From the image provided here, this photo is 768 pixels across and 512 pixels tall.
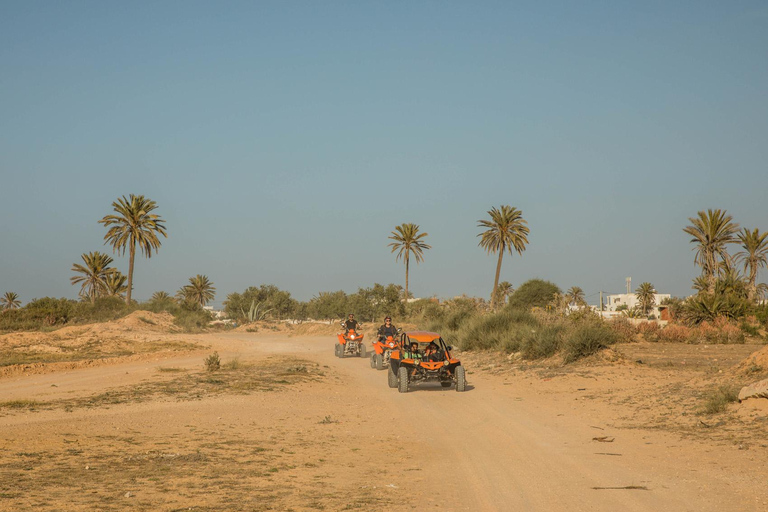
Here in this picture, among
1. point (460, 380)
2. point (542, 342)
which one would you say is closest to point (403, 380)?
point (460, 380)

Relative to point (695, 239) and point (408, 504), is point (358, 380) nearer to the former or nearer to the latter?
point (408, 504)

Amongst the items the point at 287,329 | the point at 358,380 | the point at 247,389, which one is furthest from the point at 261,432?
the point at 287,329

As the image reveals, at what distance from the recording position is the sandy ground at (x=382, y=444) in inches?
295

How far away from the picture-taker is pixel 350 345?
103 ft

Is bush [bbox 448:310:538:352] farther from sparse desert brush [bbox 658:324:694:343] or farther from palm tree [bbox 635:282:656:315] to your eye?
palm tree [bbox 635:282:656:315]

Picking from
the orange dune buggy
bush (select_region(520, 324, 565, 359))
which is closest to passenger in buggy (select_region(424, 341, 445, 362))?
the orange dune buggy

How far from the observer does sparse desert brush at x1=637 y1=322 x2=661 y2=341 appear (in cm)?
3225

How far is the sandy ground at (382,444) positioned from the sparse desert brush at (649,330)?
11.9m

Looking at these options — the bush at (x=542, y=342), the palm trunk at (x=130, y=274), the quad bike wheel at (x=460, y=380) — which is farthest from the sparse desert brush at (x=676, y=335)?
the palm trunk at (x=130, y=274)

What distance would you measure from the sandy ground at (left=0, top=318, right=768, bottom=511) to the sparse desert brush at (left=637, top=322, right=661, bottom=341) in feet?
38.9

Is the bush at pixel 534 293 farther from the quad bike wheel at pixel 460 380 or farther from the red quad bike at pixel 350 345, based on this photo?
the quad bike wheel at pixel 460 380

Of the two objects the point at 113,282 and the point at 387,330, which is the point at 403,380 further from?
the point at 113,282

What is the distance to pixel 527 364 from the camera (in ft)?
78.5

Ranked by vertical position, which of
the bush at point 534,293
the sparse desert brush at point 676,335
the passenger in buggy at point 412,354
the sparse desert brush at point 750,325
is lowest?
the passenger in buggy at point 412,354
